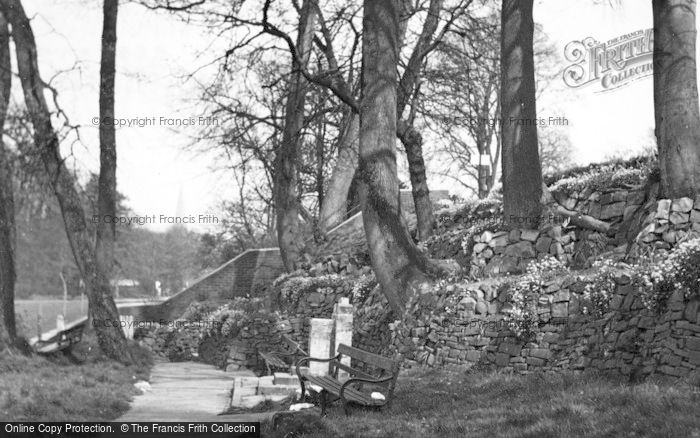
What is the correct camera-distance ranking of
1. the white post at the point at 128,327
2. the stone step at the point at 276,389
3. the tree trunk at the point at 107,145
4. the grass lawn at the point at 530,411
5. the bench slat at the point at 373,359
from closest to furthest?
1. the grass lawn at the point at 530,411
2. the bench slat at the point at 373,359
3. the stone step at the point at 276,389
4. the tree trunk at the point at 107,145
5. the white post at the point at 128,327

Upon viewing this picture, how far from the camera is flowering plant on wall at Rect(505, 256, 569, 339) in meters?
10.4

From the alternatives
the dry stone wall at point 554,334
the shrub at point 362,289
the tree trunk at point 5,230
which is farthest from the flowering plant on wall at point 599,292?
the tree trunk at point 5,230

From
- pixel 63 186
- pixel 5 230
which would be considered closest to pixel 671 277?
pixel 5 230

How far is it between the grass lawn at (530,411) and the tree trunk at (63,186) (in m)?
7.84

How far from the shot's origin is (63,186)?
50.2 feet

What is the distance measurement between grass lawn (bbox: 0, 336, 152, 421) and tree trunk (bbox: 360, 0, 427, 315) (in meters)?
4.67

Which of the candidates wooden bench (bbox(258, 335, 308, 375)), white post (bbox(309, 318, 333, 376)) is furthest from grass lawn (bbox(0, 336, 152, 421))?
white post (bbox(309, 318, 333, 376))

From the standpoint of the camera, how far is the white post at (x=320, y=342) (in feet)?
43.5

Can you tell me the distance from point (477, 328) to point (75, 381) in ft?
21.7

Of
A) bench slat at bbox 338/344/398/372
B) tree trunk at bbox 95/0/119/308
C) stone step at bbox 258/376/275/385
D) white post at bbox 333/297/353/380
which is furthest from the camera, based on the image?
tree trunk at bbox 95/0/119/308

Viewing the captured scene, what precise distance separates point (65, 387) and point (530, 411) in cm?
754

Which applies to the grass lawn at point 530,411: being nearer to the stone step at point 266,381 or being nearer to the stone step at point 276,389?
the stone step at point 276,389

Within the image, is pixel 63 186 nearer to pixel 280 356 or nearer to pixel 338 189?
pixel 280 356

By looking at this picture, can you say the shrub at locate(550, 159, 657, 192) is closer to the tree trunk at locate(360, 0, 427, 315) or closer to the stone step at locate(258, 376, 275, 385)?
the tree trunk at locate(360, 0, 427, 315)
